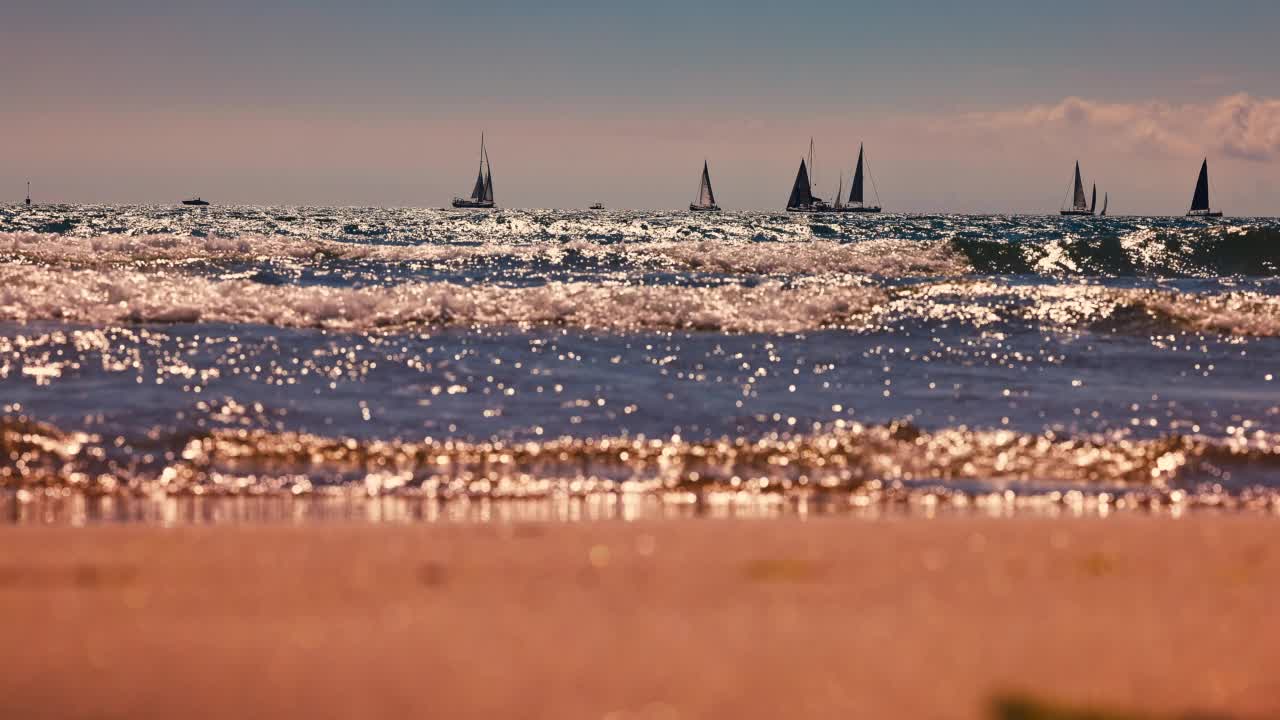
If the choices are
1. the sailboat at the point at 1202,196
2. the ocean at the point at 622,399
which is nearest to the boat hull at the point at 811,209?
the sailboat at the point at 1202,196

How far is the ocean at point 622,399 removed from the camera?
5.98 meters

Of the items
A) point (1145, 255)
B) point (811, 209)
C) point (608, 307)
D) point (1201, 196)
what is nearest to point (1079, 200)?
point (1201, 196)

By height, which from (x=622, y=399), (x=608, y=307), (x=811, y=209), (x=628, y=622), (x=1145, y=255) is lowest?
(x=628, y=622)

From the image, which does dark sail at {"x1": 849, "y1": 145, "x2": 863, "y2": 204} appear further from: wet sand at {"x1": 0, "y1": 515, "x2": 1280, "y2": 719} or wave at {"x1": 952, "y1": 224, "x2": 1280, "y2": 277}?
wet sand at {"x1": 0, "y1": 515, "x2": 1280, "y2": 719}

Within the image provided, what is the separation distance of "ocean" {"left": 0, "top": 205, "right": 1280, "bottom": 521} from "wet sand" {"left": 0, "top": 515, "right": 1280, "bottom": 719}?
112 centimetres

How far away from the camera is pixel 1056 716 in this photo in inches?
105

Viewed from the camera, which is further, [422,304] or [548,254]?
[548,254]

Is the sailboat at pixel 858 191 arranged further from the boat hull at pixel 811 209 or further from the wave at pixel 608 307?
the wave at pixel 608 307

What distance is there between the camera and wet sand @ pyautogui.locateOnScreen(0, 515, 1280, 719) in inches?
109

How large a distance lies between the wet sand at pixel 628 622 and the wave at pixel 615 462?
1.29 metres

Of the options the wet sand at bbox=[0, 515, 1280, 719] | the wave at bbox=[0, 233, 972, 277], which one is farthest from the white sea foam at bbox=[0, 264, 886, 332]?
the wave at bbox=[0, 233, 972, 277]

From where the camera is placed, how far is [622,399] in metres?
8.55

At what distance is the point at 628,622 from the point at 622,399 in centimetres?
523

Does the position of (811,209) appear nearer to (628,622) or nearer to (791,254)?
(791,254)
